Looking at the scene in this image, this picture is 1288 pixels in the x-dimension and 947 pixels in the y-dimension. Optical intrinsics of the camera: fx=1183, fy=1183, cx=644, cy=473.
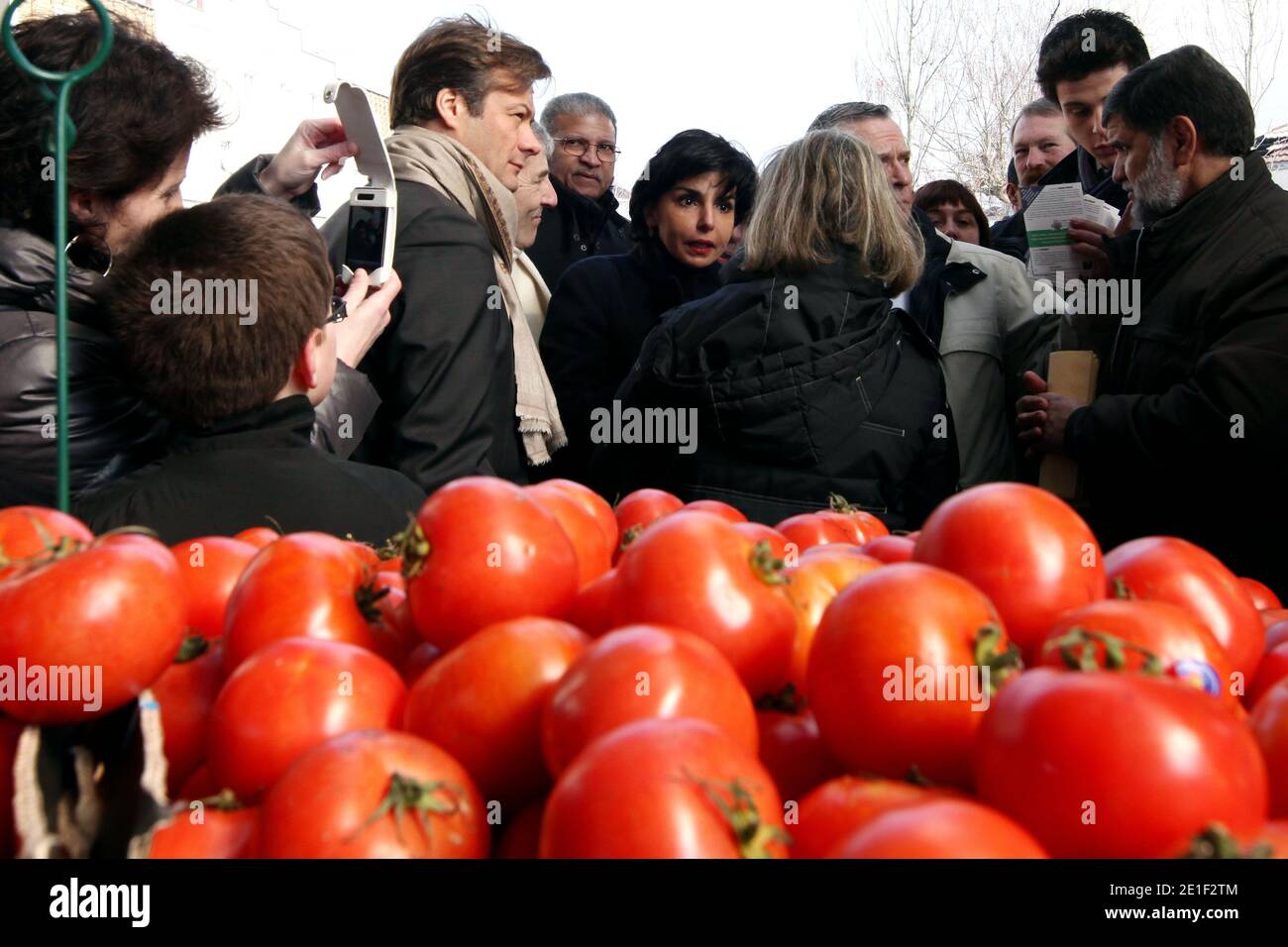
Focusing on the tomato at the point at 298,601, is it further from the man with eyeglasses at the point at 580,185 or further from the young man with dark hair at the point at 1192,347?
the man with eyeglasses at the point at 580,185

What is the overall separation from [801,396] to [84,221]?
1.87m

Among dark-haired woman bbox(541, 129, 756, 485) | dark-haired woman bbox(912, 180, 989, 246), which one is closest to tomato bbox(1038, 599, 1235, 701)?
dark-haired woman bbox(541, 129, 756, 485)

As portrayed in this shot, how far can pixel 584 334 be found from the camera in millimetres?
4531

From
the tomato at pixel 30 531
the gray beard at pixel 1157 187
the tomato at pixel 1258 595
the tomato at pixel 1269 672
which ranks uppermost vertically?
the gray beard at pixel 1157 187

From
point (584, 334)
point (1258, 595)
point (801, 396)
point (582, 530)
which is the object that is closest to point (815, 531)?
point (582, 530)

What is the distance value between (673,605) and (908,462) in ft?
8.00

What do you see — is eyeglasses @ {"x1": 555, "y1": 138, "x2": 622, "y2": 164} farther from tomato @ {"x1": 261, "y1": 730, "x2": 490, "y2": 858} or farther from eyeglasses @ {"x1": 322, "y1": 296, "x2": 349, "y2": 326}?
tomato @ {"x1": 261, "y1": 730, "x2": 490, "y2": 858}

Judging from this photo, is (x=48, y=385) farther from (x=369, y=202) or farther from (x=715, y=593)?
(x=715, y=593)

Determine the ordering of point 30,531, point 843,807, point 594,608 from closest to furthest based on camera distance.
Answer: point 843,807
point 594,608
point 30,531

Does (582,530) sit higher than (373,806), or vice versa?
(582,530)

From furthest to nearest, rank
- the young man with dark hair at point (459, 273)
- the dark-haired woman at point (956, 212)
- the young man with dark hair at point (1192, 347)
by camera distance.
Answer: the dark-haired woman at point (956, 212) → the young man with dark hair at point (459, 273) → the young man with dark hair at point (1192, 347)

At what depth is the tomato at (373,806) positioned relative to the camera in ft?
3.06

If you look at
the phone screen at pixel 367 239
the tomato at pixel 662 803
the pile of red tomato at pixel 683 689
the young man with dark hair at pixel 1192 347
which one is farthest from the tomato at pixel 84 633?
the young man with dark hair at pixel 1192 347

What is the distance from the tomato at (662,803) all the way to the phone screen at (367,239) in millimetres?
2541
